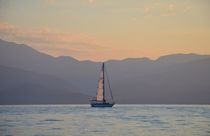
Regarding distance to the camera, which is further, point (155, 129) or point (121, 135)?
point (155, 129)

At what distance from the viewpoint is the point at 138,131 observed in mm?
61844

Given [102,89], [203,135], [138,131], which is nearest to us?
[203,135]

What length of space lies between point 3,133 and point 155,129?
17468mm

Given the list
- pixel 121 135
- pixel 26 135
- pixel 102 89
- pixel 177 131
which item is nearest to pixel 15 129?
pixel 26 135

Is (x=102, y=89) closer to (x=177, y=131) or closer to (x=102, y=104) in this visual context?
(x=102, y=104)

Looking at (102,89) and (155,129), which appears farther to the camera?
(102,89)

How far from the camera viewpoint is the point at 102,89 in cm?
12306

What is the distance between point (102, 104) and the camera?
126 m

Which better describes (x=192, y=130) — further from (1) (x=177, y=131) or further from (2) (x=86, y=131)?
(2) (x=86, y=131)

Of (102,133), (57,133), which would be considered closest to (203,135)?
(102,133)

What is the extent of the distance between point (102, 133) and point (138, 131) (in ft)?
14.4

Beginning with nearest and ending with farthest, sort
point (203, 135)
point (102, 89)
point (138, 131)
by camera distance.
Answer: point (203, 135)
point (138, 131)
point (102, 89)

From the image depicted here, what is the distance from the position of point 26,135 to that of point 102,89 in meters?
65.5

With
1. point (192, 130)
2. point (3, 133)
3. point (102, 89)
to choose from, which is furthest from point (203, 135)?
point (102, 89)
